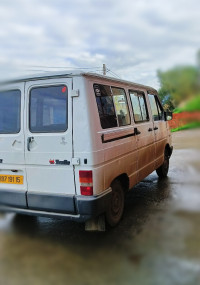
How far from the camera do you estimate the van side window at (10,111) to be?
10.5 ft

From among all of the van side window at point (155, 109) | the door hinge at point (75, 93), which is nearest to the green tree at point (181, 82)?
the door hinge at point (75, 93)

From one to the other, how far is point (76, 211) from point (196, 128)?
1.88 metres

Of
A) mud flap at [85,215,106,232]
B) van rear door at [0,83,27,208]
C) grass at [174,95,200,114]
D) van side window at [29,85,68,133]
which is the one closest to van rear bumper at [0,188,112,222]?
van rear door at [0,83,27,208]

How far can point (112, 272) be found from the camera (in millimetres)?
2578

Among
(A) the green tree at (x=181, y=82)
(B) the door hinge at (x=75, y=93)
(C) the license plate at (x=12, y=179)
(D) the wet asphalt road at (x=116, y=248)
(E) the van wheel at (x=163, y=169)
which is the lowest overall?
(D) the wet asphalt road at (x=116, y=248)

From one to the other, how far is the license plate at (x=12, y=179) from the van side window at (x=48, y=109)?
0.62 metres

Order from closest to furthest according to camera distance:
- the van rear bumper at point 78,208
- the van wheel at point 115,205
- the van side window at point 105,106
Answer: the van rear bumper at point 78,208 < the van side window at point 105,106 < the van wheel at point 115,205

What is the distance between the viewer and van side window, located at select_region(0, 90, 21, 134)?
3.20 metres

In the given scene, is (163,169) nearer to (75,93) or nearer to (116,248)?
(116,248)

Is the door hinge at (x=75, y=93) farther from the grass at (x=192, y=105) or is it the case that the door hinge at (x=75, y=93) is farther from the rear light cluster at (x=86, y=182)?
the grass at (x=192, y=105)

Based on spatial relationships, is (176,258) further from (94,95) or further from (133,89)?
(133,89)

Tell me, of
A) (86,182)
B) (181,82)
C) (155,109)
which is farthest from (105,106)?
(155,109)

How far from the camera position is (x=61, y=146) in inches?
115

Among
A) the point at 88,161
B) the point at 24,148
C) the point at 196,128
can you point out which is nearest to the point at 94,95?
the point at 88,161
